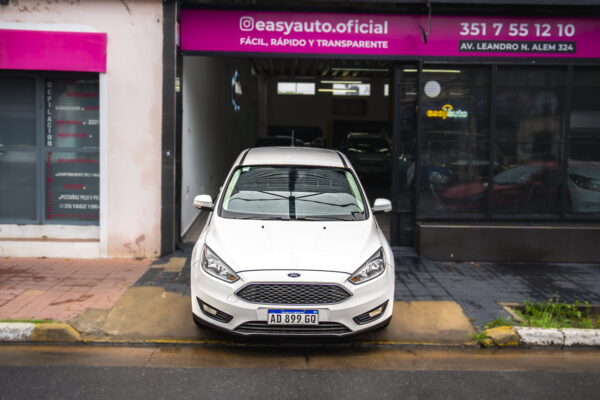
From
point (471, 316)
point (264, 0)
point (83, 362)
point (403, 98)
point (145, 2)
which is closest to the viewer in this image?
point (83, 362)

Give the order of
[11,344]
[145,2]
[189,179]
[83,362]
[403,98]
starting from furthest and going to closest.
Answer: [189,179]
[403,98]
[145,2]
[11,344]
[83,362]

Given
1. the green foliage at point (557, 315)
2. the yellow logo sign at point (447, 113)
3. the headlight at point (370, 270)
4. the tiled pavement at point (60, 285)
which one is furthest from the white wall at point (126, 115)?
the green foliage at point (557, 315)

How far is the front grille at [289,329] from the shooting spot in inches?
203

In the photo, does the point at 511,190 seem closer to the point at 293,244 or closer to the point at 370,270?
the point at 370,270

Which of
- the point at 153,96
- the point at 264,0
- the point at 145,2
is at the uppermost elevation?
the point at 264,0

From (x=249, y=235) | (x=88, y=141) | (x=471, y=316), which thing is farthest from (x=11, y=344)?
(x=471, y=316)

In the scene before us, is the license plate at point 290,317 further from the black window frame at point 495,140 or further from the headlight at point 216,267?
the black window frame at point 495,140

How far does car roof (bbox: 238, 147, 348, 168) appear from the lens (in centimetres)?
681

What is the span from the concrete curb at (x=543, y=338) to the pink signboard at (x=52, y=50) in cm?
635

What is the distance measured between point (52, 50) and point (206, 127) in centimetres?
423

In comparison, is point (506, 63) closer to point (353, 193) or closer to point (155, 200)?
point (353, 193)

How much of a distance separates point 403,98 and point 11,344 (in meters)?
6.37

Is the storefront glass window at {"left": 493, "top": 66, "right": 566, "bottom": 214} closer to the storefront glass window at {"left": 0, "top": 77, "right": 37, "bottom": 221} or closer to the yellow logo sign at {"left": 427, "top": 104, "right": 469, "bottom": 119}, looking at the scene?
the yellow logo sign at {"left": 427, "top": 104, "right": 469, "bottom": 119}

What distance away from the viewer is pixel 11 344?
18.6 feet
